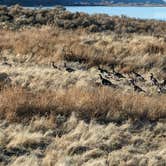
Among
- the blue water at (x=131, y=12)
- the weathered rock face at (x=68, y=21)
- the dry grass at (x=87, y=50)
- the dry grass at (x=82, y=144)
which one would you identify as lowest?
the blue water at (x=131, y=12)

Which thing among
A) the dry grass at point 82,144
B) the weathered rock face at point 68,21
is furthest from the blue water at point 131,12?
the dry grass at point 82,144

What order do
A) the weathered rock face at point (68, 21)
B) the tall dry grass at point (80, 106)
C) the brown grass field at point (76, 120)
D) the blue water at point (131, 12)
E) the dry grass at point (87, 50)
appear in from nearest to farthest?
the brown grass field at point (76, 120)
the tall dry grass at point (80, 106)
the dry grass at point (87, 50)
the weathered rock face at point (68, 21)
the blue water at point (131, 12)

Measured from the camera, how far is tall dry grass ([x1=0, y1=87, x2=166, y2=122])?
9.01 m

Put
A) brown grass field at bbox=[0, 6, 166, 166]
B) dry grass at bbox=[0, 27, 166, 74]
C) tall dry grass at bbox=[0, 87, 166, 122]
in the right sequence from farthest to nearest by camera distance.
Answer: dry grass at bbox=[0, 27, 166, 74]
tall dry grass at bbox=[0, 87, 166, 122]
brown grass field at bbox=[0, 6, 166, 166]

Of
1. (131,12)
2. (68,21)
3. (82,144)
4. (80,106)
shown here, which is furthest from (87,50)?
(131,12)

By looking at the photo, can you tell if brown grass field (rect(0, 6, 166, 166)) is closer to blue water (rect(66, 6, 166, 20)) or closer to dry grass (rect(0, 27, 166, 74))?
dry grass (rect(0, 27, 166, 74))

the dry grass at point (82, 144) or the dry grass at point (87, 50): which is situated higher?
the dry grass at point (82, 144)

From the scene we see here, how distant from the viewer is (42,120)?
8.62 metres

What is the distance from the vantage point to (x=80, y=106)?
30.6 ft

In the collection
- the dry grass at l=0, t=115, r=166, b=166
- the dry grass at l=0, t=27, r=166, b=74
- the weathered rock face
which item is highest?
the dry grass at l=0, t=115, r=166, b=166

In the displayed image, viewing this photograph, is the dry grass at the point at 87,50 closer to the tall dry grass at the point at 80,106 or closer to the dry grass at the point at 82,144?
the tall dry grass at the point at 80,106

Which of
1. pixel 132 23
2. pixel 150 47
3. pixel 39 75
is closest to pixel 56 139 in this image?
pixel 39 75

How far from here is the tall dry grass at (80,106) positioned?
29.6 feet

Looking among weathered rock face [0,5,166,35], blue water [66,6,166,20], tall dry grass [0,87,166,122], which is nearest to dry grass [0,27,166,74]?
tall dry grass [0,87,166,122]
